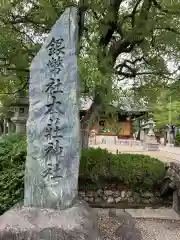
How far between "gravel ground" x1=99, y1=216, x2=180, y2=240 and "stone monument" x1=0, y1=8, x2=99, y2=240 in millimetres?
916

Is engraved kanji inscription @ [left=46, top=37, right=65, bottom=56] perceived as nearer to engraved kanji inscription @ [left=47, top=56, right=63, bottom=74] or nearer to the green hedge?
engraved kanji inscription @ [left=47, top=56, right=63, bottom=74]

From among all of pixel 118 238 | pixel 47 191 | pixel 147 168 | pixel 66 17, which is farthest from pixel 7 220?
pixel 147 168

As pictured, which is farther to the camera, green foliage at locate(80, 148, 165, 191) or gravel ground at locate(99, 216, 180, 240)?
green foliage at locate(80, 148, 165, 191)

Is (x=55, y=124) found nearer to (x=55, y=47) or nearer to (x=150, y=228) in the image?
(x=55, y=47)

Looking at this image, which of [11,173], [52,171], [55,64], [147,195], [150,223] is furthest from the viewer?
[147,195]

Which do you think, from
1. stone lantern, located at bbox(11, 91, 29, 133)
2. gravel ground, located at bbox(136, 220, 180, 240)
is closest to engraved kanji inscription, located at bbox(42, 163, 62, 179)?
gravel ground, located at bbox(136, 220, 180, 240)

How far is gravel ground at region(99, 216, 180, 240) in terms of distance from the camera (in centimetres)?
391

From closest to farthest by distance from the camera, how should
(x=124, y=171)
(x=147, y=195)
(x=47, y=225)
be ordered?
(x=47, y=225) < (x=124, y=171) < (x=147, y=195)

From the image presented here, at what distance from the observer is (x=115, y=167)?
17.8 ft

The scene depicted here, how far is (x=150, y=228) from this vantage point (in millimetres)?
4273

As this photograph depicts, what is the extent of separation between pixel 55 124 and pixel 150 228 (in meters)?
2.78

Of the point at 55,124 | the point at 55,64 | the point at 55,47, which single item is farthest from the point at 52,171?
the point at 55,47

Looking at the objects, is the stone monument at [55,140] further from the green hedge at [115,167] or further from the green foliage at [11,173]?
the green hedge at [115,167]

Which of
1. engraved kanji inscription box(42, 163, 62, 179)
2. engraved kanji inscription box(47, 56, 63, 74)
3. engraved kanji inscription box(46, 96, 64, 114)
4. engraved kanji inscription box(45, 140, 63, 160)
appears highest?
engraved kanji inscription box(47, 56, 63, 74)
